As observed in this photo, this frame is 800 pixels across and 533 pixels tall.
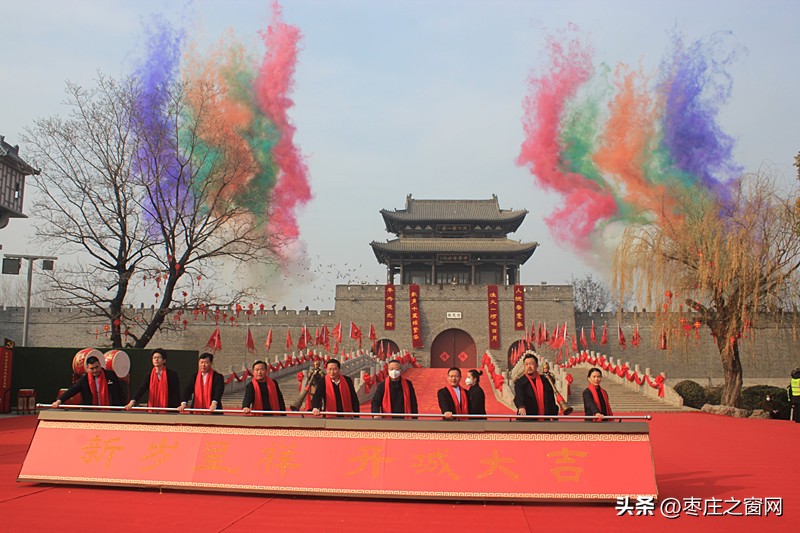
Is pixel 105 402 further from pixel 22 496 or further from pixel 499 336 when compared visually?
pixel 499 336

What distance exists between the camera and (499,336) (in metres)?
31.3

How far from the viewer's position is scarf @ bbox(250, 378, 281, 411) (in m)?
6.00

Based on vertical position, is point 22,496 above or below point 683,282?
below

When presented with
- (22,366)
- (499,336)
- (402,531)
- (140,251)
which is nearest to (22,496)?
(402,531)

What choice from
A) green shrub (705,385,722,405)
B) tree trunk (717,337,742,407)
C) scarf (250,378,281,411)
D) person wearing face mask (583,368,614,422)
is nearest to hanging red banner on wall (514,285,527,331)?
green shrub (705,385,722,405)

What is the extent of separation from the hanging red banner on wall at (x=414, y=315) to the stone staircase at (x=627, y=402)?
42.3 feet

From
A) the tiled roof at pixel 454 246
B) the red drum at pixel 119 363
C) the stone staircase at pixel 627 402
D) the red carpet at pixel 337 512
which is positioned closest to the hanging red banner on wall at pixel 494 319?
the tiled roof at pixel 454 246

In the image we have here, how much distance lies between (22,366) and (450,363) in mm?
20735

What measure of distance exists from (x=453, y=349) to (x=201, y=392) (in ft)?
85.7

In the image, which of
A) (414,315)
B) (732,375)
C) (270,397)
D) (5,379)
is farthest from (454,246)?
(270,397)

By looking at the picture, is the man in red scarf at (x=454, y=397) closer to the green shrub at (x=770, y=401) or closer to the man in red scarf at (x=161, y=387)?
the man in red scarf at (x=161, y=387)

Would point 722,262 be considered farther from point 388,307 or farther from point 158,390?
point 388,307

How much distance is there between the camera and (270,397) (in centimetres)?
616

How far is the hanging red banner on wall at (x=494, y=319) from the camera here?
102 ft
